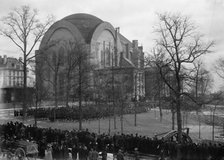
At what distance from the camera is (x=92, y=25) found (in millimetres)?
66375

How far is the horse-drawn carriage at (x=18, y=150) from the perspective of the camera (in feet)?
41.8

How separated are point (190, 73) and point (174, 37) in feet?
8.40

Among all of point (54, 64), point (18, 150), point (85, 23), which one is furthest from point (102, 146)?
point (85, 23)

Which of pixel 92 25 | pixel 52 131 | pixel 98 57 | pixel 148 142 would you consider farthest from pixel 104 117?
pixel 92 25

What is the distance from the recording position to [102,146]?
1529cm

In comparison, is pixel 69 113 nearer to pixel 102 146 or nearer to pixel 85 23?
pixel 102 146

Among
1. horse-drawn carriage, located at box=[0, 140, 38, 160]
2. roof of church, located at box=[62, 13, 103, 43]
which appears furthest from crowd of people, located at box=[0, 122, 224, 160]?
roof of church, located at box=[62, 13, 103, 43]

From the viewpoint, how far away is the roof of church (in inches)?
2498

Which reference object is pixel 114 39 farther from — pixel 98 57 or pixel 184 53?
pixel 184 53

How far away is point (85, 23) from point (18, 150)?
56.3 m

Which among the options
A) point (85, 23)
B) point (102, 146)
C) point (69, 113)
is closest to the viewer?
point (102, 146)

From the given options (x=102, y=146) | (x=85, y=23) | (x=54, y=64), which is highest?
(x=85, y=23)

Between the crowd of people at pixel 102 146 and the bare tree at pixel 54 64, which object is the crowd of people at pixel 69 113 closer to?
the bare tree at pixel 54 64

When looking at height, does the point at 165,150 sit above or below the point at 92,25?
below
